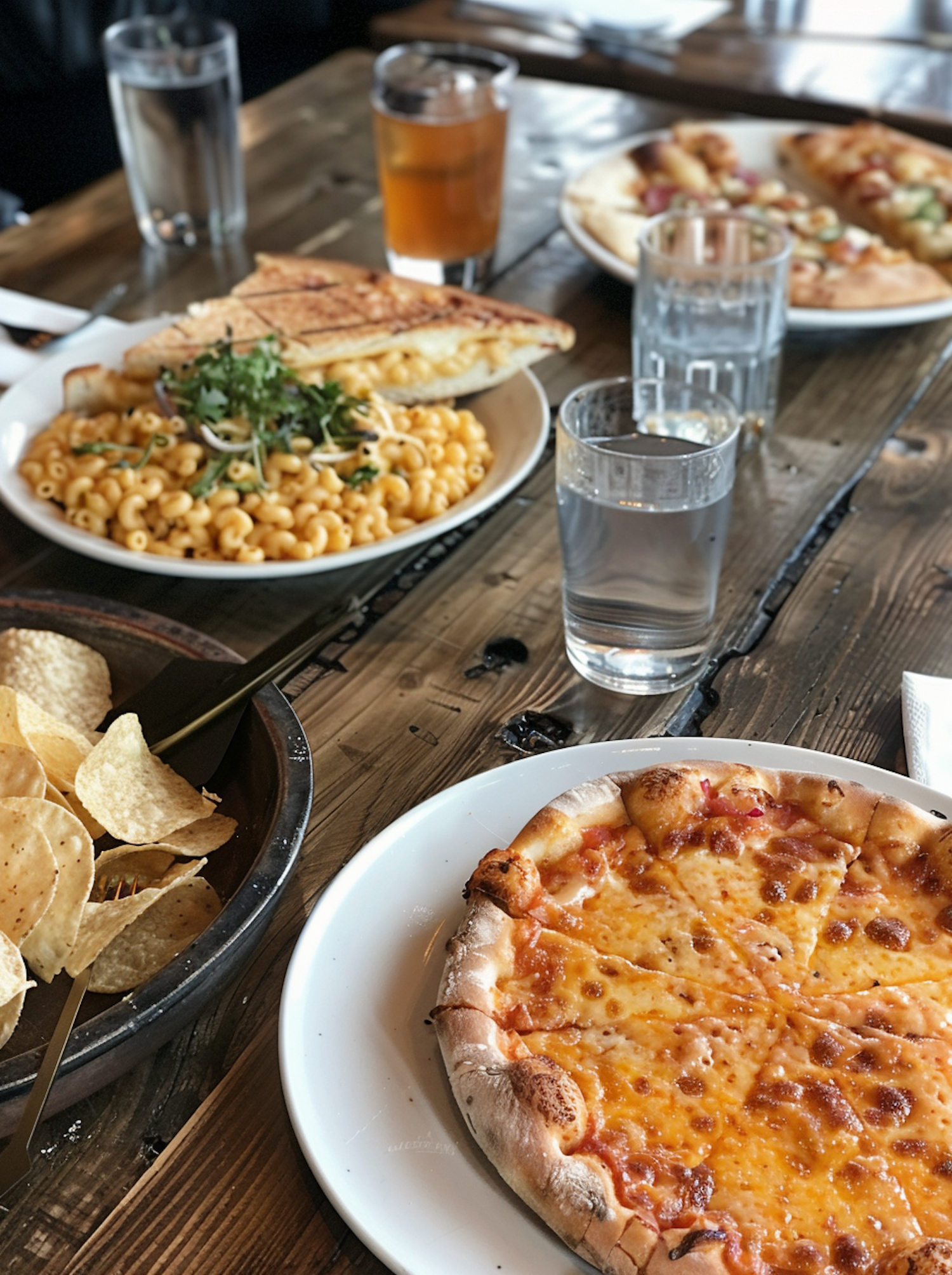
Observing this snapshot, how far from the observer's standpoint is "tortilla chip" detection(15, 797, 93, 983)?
3.97 ft

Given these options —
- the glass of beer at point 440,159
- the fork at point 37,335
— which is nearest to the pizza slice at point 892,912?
the glass of beer at point 440,159

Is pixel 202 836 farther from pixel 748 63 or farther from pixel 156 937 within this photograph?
pixel 748 63

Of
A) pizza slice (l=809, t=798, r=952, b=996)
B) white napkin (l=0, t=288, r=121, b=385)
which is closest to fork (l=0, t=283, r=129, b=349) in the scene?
white napkin (l=0, t=288, r=121, b=385)

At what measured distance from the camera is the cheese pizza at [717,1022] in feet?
3.27

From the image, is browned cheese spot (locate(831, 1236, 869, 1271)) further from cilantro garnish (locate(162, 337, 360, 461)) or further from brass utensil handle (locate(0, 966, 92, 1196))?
cilantro garnish (locate(162, 337, 360, 461))

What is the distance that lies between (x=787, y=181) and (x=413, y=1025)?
280cm

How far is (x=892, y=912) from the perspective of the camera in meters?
1.25

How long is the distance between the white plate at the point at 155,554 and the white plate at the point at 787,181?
38cm

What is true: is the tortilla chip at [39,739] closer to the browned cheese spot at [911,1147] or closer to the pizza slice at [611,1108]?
the pizza slice at [611,1108]

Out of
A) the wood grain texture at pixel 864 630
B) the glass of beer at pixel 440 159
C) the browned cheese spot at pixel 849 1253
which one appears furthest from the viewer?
the glass of beer at pixel 440 159

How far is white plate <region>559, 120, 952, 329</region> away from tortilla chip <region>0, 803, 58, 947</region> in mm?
1597

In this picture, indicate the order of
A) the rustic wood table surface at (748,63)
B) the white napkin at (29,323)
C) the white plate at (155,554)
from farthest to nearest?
the rustic wood table surface at (748,63) < the white napkin at (29,323) < the white plate at (155,554)

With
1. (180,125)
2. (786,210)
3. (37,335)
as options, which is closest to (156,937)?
(37,335)

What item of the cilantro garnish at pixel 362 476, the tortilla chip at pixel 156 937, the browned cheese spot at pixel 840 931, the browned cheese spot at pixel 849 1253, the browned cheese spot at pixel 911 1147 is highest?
the browned cheese spot at pixel 849 1253
